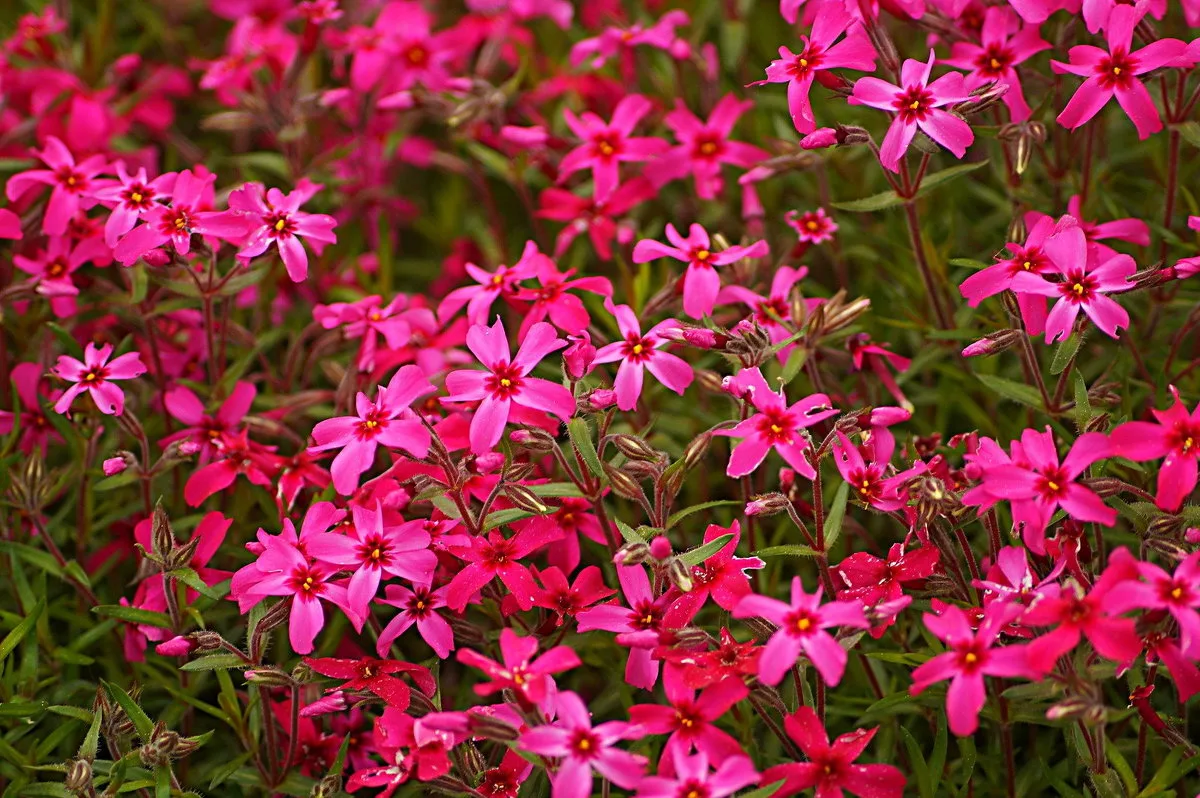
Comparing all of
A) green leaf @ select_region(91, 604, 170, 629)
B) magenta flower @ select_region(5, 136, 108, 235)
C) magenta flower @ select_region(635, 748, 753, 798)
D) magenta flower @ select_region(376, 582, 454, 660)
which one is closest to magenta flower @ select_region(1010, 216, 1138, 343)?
magenta flower @ select_region(635, 748, 753, 798)

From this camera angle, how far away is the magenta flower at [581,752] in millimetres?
1546

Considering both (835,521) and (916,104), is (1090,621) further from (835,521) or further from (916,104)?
(916,104)

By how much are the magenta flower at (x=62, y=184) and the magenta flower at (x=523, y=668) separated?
131cm

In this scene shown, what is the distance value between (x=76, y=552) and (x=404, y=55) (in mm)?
1510

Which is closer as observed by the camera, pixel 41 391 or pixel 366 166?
pixel 41 391

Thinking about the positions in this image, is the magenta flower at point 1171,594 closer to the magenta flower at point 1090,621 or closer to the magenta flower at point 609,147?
the magenta flower at point 1090,621

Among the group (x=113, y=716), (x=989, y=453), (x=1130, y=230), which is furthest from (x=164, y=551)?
(x=1130, y=230)

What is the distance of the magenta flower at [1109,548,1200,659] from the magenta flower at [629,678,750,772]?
0.55 meters

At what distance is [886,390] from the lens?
98.0 inches

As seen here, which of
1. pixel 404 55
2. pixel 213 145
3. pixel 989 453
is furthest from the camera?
pixel 213 145

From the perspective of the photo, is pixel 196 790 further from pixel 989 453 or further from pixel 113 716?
pixel 989 453

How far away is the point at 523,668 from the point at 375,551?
1.17 feet

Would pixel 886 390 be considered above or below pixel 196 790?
above

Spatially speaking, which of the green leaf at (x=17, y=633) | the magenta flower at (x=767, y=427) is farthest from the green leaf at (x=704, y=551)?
the green leaf at (x=17, y=633)
